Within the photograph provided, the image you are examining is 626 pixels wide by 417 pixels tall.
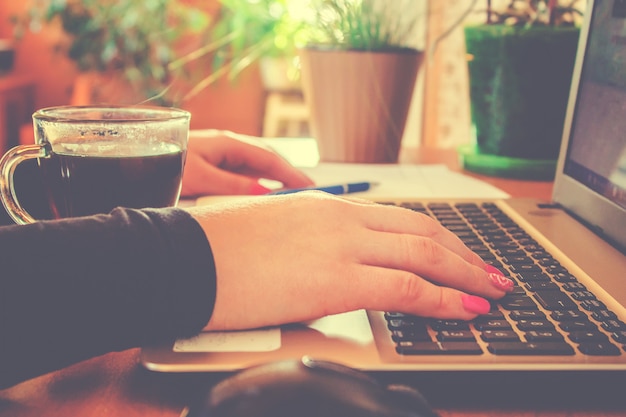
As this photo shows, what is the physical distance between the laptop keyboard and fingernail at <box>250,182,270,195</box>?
33 centimetres

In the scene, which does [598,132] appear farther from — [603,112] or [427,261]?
[427,261]

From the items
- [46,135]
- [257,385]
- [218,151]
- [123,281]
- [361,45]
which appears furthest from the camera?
[361,45]

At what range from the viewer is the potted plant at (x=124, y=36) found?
2973mm

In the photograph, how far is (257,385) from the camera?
27cm

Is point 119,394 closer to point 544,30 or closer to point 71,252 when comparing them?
point 71,252

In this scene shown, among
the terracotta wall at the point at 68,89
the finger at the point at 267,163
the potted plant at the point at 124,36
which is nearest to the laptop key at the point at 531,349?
the finger at the point at 267,163

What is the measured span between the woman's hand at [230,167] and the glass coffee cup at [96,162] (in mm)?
218

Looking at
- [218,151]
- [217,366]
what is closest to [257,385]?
[217,366]

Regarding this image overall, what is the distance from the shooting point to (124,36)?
3014mm

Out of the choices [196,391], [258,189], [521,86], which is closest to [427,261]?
[196,391]

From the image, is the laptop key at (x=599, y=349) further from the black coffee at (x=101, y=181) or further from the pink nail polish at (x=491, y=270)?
the black coffee at (x=101, y=181)

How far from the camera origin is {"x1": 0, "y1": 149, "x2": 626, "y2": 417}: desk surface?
36 centimetres

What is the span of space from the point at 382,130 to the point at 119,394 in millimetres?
762

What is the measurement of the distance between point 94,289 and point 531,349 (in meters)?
0.24
